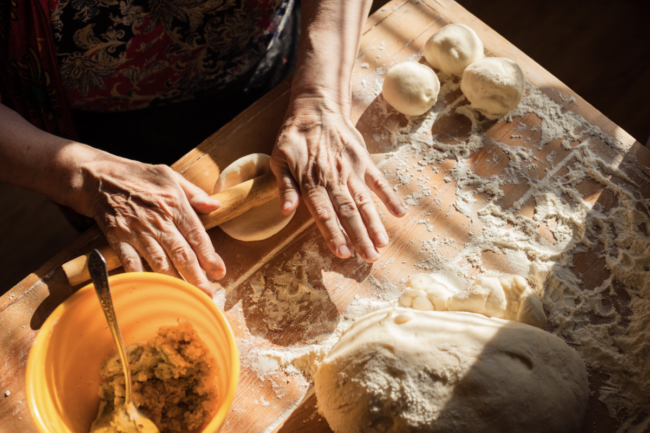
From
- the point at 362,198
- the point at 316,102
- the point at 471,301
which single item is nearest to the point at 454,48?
the point at 316,102

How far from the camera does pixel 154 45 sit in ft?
4.34

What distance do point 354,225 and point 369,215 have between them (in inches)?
2.2

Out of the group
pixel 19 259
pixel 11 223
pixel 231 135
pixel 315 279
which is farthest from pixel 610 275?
pixel 11 223

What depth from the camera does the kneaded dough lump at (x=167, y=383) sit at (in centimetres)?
88

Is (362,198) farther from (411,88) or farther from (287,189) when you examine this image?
(411,88)

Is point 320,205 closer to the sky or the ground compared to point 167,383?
closer to the sky

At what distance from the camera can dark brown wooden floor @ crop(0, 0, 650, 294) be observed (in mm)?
2312

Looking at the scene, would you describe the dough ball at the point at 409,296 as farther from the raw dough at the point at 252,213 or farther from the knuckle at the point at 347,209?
the raw dough at the point at 252,213

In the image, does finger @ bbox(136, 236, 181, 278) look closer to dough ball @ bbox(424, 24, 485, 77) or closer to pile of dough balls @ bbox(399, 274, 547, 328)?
pile of dough balls @ bbox(399, 274, 547, 328)

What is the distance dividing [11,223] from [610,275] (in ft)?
8.96

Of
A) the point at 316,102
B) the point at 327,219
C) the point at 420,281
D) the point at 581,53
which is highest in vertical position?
the point at 316,102

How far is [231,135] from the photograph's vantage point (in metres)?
1.32

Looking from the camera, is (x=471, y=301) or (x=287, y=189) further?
(x=287, y=189)

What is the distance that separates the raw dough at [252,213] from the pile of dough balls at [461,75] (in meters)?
0.48
